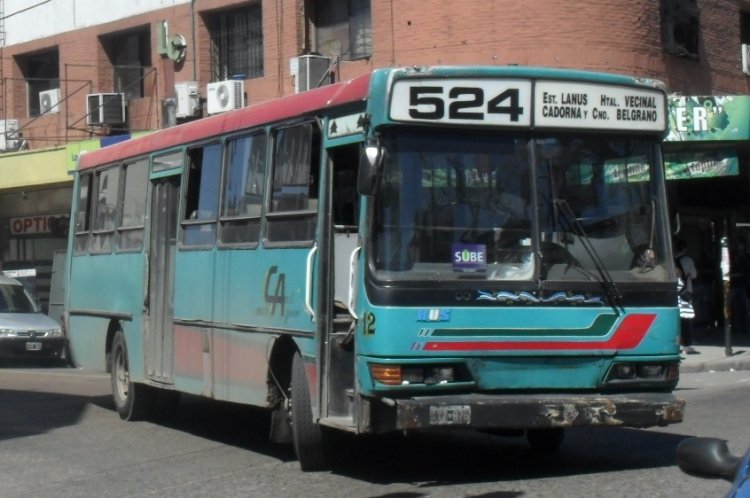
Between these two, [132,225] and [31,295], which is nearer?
[132,225]

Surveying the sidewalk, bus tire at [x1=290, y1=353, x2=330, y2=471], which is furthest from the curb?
bus tire at [x1=290, y1=353, x2=330, y2=471]

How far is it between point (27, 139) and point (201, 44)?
651cm

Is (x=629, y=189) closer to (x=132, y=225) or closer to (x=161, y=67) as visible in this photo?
(x=132, y=225)

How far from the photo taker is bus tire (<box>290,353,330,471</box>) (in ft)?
31.9

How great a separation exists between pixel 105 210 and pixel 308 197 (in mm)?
5456

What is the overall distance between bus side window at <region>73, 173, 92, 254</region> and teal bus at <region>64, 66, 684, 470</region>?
5291 mm

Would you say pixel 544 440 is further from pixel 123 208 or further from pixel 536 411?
pixel 123 208

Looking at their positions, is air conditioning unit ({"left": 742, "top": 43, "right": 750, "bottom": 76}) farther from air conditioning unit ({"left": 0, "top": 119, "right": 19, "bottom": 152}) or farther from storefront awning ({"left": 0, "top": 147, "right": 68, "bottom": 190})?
air conditioning unit ({"left": 0, "top": 119, "right": 19, "bottom": 152})

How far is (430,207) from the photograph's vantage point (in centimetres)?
891

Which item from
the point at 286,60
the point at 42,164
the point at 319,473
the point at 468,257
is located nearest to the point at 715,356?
the point at 286,60

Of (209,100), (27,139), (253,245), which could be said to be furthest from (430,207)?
(27,139)

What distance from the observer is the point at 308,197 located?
996cm

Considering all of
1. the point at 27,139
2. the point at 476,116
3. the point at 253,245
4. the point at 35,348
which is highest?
the point at 27,139

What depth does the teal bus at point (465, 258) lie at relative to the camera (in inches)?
347
